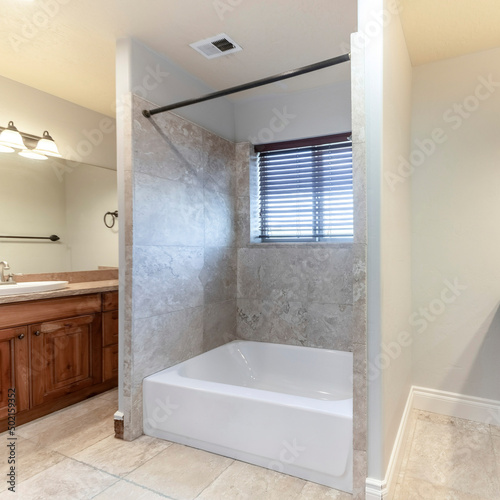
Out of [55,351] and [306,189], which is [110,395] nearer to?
Result: [55,351]

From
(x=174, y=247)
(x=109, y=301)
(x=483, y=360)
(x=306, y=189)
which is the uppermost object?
(x=306, y=189)

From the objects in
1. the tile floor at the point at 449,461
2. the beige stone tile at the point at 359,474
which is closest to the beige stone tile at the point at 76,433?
the beige stone tile at the point at 359,474

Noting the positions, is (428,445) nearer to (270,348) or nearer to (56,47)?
(270,348)

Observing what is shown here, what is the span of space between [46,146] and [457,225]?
10.3 ft

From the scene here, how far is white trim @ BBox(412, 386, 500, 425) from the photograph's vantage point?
244cm

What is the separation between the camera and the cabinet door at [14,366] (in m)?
2.25

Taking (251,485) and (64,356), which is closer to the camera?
(251,485)

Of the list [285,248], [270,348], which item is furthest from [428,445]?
[285,248]

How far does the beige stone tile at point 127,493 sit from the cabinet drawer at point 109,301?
144cm

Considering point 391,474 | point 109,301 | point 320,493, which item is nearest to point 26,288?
point 109,301

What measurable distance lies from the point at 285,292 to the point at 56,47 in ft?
7.61

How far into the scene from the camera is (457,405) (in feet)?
8.32

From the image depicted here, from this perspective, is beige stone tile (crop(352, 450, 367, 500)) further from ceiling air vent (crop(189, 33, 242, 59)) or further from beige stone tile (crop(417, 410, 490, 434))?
ceiling air vent (crop(189, 33, 242, 59))

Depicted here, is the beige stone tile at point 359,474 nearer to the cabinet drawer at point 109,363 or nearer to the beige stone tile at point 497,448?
the beige stone tile at point 497,448
